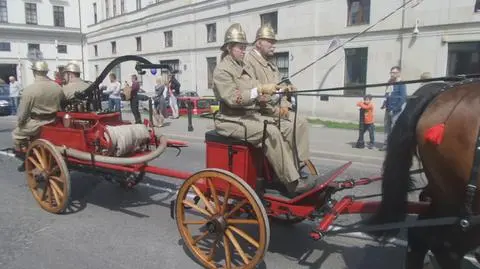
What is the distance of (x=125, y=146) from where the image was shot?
17.6 feet

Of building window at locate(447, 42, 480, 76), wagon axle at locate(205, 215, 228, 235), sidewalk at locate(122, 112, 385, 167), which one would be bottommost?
sidewalk at locate(122, 112, 385, 167)

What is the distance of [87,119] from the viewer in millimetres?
5527

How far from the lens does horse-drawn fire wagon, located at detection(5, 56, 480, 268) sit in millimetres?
3670

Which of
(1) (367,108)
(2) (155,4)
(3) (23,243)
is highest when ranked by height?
(2) (155,4)

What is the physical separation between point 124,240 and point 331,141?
24.5ft

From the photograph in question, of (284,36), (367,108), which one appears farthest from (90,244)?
(284,36)

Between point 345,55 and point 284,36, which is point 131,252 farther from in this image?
point 284,36

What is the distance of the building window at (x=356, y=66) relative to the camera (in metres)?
17.7

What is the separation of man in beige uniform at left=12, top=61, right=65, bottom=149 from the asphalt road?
105 centimetres

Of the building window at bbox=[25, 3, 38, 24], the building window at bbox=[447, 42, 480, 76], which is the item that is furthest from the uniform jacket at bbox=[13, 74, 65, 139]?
the building window at bbox=[25, 3, 38, 24]

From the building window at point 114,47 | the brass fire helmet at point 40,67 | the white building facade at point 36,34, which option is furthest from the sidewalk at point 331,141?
the white building facade at point 36,34

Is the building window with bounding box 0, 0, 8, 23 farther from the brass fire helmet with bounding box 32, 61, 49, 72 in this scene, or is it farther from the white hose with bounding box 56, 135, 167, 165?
the white hose with bounding box 56, 135, 167, 165

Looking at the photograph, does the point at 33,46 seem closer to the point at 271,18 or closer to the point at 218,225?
the point at 271,18

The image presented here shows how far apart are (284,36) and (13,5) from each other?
3612 cm
